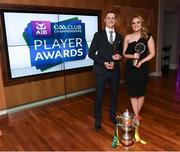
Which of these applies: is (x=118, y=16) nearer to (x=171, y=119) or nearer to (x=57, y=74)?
(x=57, y=74)

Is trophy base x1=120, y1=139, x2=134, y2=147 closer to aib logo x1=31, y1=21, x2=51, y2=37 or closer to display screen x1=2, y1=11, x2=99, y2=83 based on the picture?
display screen x1=2, y1=11, x2=99, y2=83

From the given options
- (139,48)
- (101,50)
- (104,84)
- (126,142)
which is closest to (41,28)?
(101,50)

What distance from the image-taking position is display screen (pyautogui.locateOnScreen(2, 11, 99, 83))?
3.27m

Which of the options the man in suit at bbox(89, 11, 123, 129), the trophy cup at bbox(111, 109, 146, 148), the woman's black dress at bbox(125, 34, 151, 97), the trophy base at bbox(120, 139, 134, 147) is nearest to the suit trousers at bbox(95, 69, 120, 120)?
the man in suit at bbox(89, 11, 123, 129)

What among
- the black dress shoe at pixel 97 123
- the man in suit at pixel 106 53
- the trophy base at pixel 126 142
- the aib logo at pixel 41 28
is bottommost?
the trophy base at pixel 126 142

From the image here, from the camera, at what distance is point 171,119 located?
9.62 ft

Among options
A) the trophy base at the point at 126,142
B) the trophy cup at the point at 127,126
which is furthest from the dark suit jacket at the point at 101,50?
the trophy base at the point at 126,142

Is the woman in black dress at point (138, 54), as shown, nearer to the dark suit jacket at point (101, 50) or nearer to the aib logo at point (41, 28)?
the dark suit jacket at point (101, 50)

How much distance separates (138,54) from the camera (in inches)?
95.9

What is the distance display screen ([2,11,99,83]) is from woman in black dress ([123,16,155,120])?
1.59 metres

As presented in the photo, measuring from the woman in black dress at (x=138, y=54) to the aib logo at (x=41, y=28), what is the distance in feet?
5.38

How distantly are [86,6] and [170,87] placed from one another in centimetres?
270

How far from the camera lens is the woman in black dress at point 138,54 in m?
2.48

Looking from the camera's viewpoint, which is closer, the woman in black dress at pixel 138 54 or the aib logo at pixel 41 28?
the woman in black dress at pixel 138 54
